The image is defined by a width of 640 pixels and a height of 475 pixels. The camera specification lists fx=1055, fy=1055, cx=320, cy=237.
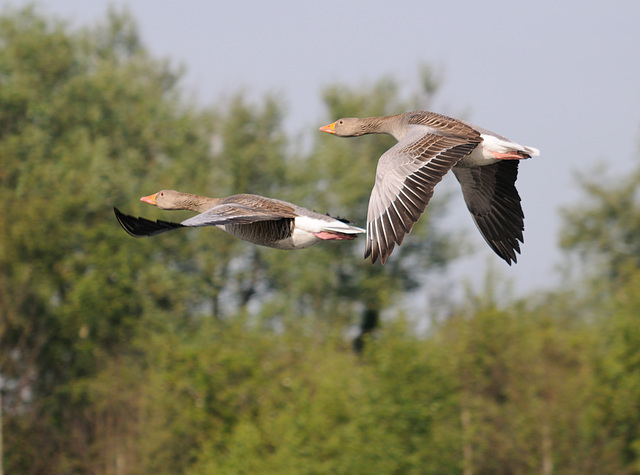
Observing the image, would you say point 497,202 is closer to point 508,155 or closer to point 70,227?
point 508,155

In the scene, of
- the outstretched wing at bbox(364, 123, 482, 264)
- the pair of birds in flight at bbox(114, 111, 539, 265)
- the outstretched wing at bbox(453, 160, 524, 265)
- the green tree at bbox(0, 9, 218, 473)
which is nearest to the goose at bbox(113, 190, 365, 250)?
the pair of birds in flight at bbox(114, 111, 539, 265)

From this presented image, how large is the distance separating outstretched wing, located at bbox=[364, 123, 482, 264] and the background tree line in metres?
23.3

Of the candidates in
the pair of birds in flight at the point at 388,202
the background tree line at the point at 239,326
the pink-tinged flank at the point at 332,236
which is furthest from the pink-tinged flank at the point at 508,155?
the background tree line at the point at 239,326

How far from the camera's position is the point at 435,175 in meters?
10.7

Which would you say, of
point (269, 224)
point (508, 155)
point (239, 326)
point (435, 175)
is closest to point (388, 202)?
point (435, 175)

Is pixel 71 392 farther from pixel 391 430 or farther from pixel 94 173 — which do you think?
pixel 391 430

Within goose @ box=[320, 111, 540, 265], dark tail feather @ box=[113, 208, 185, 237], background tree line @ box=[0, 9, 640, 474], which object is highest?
goose @ box=[320, 111, 540, 265]

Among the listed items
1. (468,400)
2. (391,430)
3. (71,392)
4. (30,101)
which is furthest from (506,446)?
(30,101)

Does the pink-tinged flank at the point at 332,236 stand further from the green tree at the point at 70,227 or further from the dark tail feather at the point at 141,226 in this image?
the green tree at the point at 70,227

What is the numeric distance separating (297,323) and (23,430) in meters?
11.6

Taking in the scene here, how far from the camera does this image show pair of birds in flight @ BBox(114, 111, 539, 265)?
10.2 metres

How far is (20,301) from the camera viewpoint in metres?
39.6

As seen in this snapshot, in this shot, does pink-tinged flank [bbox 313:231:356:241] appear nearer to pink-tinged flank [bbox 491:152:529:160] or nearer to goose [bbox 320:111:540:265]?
goose [bbox 320:111:540:265]

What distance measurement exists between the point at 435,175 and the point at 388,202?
609 mm
